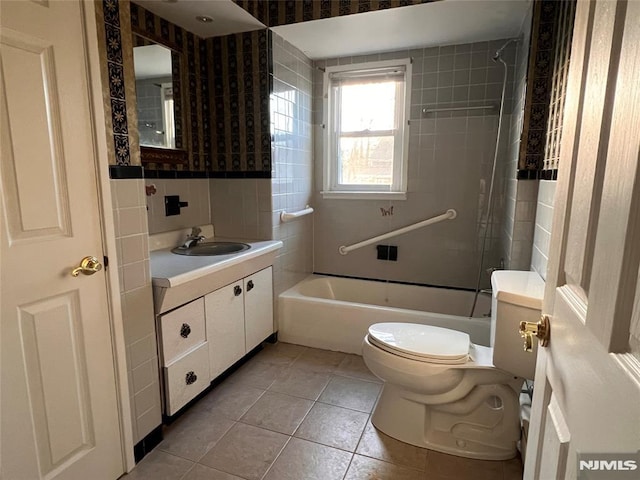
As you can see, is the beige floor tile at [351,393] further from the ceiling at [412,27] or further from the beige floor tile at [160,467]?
the ceiling at [412,27]

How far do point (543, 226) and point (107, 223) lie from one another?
1.86m

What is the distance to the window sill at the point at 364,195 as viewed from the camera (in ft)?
9.69

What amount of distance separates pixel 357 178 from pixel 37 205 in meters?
2.33

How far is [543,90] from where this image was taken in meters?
1.92

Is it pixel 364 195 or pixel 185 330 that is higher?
pixel 364 195

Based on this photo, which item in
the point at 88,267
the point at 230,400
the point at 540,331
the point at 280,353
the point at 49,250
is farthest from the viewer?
the point at 280,353

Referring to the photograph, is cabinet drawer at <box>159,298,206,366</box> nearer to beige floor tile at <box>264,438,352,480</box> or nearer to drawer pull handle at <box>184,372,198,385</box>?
→ drawer pull handle at <box>184,372,198,385</box>

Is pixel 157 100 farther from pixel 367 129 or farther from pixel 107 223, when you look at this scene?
pixel 367 129

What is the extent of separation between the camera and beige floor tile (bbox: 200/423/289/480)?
1.56 meters

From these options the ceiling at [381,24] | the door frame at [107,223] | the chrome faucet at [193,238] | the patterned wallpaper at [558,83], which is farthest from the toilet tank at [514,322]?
the chrome faucet at [193,238]

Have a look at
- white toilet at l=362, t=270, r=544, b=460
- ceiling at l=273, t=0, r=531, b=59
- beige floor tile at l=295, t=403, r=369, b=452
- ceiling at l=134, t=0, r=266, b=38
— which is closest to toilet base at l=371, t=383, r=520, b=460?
white toilet at l=362, t=270, r=544, b=460

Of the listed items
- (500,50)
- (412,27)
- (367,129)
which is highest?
(412,27)

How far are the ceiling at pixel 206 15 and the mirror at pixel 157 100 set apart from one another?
181mm

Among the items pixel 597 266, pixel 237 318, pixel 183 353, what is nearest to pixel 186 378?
pixel 183 353
